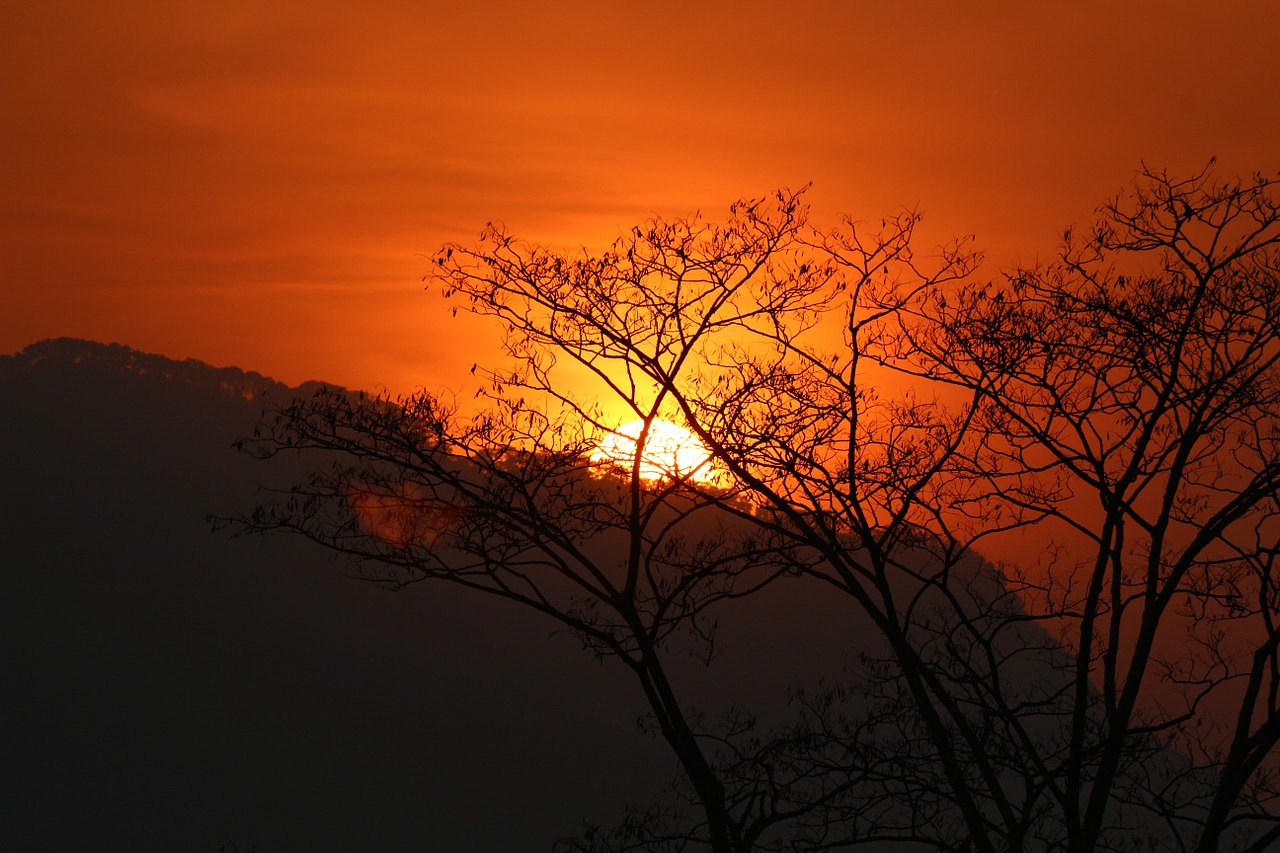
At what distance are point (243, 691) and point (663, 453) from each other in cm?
10215

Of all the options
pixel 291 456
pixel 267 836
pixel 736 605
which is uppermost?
pixel 291 456

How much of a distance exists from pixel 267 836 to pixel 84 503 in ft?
161

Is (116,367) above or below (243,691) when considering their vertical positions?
above

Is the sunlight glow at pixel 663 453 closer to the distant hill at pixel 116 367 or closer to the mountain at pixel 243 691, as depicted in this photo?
the mountain at pixel 243 691

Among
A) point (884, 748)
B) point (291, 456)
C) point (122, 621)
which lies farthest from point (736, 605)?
point (884, 748)

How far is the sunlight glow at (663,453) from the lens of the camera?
37.5ft

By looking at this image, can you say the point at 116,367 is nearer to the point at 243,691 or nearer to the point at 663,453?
the point at 243,691

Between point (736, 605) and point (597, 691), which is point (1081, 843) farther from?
point (736, 605)

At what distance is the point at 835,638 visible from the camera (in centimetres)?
13388

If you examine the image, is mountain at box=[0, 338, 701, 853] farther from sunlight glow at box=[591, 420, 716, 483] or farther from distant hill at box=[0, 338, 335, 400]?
sunlight glow at box=[591, 420, 716, 483]

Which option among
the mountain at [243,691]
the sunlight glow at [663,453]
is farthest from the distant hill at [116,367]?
the sunlight glow at [663,453]

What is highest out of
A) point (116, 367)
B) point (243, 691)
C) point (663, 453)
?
point (116, 367)

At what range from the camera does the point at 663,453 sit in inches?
458

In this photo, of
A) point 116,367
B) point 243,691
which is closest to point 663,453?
point 243,691
